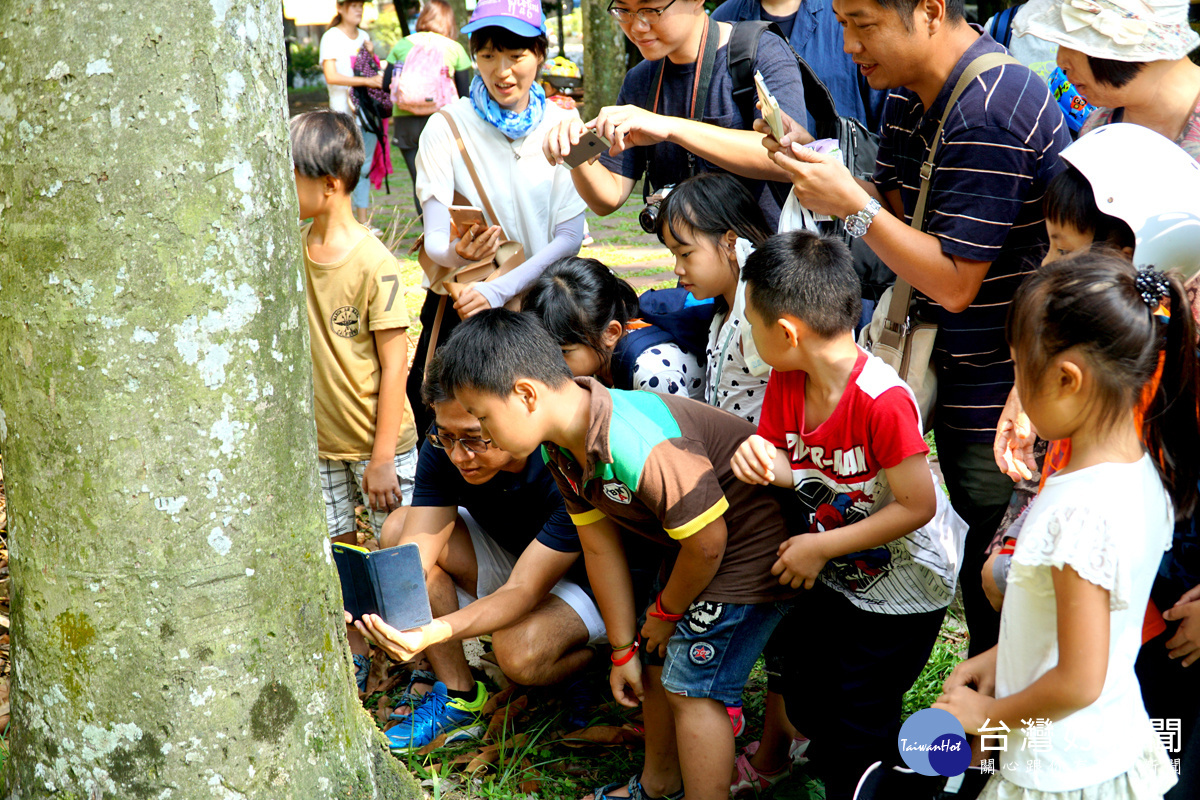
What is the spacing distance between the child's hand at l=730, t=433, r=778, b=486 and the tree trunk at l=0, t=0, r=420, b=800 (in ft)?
2.91

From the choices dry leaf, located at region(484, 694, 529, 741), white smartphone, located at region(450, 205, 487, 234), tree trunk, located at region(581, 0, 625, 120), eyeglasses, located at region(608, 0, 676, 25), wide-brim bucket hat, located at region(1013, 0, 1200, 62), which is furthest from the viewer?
tree trunk, located at region(581, 0, 625, 120)

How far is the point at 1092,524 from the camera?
1.54 meters

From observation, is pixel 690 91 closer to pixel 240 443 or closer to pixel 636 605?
pixel 636 605

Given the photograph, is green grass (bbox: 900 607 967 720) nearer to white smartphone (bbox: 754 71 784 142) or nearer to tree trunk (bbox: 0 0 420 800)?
white smartphone (bbox: 754 71 784 142)

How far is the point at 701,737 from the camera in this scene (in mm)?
2354

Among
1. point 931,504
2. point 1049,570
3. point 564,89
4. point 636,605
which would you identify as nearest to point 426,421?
point 636,605

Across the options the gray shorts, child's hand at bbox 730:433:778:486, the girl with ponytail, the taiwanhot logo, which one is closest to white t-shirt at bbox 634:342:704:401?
the girl with ponytail

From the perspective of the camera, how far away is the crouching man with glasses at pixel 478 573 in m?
2.74

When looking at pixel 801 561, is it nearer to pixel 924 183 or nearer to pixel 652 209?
pixel 924 183

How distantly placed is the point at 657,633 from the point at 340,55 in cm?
828

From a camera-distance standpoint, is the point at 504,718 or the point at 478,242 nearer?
the point at 504,718

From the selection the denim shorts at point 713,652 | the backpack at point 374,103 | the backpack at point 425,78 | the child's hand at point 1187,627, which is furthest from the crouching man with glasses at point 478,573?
the backpack at point 374,103

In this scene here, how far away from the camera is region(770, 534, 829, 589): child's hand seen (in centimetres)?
223

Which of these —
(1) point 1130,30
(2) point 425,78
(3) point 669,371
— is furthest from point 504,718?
(2) point 425,78
